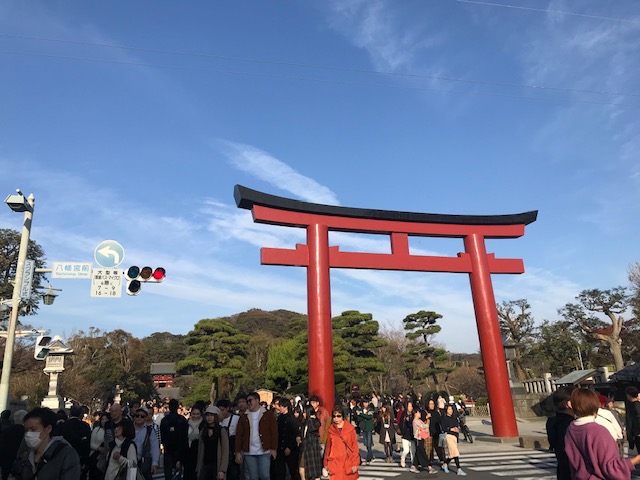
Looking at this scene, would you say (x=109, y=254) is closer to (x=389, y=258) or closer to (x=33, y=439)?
(x=33, y=439)

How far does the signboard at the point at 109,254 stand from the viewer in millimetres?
8711

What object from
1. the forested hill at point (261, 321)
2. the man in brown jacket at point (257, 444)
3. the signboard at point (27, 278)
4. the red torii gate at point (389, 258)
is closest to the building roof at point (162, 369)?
the forested hill at point (261, 321)

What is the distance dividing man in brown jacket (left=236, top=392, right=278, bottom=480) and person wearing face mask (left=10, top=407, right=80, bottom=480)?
8.83 ft

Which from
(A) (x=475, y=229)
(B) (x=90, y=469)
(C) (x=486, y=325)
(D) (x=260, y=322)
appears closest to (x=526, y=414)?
(C) (x=486, y=325)

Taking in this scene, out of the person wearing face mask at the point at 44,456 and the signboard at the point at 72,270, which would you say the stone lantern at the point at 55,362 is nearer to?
the signboard at the point at 72,270

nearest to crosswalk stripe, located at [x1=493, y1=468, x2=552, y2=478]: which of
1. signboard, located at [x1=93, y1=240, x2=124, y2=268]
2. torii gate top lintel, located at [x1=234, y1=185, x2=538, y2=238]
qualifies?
torii gate top lintel, located at [x1=234, y1=185, x2=538, y2=238]

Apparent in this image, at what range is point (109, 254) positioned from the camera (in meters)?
8.77

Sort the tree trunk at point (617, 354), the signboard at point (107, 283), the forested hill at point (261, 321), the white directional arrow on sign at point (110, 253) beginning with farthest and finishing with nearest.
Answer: the forested hill at point (261, 321), the tree trunk at point (617, 354), the white directional arrow on sign at point (110, 253), the signboard at point (107, 283)

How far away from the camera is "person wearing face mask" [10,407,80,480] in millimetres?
3266

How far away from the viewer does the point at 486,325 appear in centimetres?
1387

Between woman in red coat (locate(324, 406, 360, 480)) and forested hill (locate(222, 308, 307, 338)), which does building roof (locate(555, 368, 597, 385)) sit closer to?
woman in red coat (locate(324, 406, 360, 480))

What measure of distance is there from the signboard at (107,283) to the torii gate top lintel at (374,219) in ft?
14.0

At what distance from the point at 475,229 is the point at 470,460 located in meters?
7.28

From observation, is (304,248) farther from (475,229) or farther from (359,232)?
(475,229)
